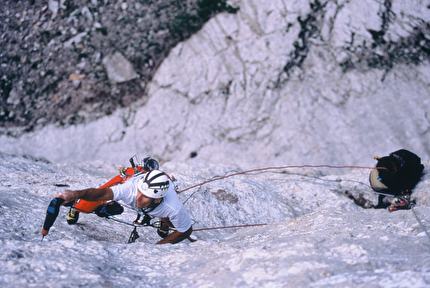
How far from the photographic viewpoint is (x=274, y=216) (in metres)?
4.44

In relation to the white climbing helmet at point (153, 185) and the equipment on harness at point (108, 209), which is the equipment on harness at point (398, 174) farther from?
the equipment on harness at point (108, 209)

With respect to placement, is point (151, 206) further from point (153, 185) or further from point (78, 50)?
point (78, 50)

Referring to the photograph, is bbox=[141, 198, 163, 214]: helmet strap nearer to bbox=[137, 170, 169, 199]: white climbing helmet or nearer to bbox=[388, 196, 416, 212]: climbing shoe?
bbox=[137, 170, 169, 199]: white climbing helmet

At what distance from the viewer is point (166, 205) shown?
330 centimetres

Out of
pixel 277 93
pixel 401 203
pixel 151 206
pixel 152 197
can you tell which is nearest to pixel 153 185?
pixel 152 197

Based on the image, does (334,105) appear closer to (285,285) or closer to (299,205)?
(299,205)

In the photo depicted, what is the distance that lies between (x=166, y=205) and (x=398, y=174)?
10.9 ft

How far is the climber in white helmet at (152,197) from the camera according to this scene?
2928mm

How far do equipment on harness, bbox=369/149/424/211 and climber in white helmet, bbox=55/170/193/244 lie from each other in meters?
2.95

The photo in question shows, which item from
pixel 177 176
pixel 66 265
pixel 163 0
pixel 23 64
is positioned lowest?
pixel 177 176

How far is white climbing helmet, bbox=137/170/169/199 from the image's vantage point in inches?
120

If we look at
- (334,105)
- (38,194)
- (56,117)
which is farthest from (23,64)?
(334,105)

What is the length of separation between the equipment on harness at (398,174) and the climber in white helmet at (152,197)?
2.95 meters

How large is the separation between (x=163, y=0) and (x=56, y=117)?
3882mm
